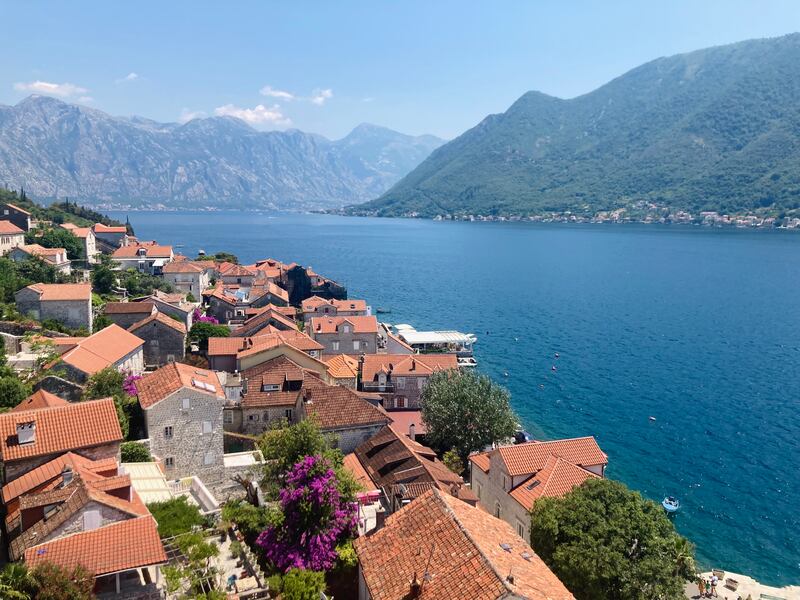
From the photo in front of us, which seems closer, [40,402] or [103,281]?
[40,402]

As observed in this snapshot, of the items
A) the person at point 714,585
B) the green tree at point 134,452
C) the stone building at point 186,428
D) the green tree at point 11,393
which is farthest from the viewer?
the person at point 714,585

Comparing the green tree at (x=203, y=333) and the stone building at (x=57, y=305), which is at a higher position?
the stone building at (x=57, y=305)

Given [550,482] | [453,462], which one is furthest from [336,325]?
[550,482]

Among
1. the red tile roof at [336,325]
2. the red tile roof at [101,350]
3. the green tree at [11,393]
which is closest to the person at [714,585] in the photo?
the green tree at [11,393]

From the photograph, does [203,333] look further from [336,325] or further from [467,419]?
[467,419]

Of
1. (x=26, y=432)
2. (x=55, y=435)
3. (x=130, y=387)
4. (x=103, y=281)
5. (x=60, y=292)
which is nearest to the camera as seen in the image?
(x=26, y=432)

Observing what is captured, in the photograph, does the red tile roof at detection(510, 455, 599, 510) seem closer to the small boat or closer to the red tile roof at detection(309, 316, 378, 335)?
the small boat

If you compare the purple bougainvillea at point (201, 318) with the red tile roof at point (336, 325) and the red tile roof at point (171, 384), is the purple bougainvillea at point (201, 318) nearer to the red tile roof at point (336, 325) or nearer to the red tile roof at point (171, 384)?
the red tile roof at point (336, 325)

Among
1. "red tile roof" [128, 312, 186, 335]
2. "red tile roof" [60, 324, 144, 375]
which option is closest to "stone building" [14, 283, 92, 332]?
"red tile roof" [128, 312, 186, 335]
